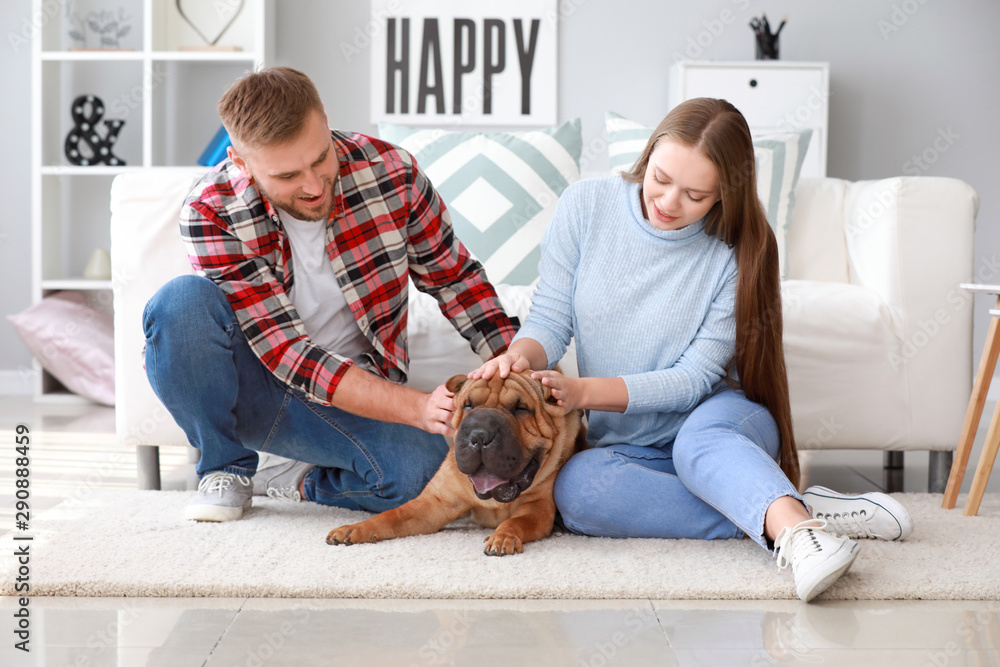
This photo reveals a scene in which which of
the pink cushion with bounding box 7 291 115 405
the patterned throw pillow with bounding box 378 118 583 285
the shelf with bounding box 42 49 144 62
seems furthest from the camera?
the shelf with bounding box 42 49 144 62

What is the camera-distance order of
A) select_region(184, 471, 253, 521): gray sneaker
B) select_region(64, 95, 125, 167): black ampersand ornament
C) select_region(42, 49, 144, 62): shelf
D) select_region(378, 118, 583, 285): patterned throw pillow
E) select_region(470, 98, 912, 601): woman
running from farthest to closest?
select_region(64, 95, 125, 167): black ampersand ornament < select_region(42, 49, 144, 62): shelf < select_region(378, 118, 583, 285): patterned throw pillow < select_region(184, 471, 253, 521): gray sneaker < select_region(470, 98, 912, 601): woman

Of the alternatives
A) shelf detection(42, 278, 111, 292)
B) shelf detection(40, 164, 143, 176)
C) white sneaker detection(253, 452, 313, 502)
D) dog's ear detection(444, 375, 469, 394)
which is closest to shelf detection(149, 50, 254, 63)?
shelf detection(40, 164, 143, 176)

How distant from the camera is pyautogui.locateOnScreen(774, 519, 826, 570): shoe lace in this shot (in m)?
1.23

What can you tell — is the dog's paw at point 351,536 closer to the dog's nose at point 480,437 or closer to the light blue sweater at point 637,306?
the dog's nose at point 480,437

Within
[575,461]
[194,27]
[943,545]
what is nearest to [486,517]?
[575,461]

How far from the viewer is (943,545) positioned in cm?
152

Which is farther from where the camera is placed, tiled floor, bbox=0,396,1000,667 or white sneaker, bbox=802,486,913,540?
→ white sneaker, bbox=802,486,913,540

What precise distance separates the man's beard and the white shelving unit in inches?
89.4

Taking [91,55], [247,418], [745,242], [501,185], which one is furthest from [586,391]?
[91,55]

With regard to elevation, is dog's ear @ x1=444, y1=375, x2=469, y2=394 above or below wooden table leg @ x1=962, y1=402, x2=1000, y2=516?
above

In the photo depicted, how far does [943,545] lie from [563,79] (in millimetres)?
2826

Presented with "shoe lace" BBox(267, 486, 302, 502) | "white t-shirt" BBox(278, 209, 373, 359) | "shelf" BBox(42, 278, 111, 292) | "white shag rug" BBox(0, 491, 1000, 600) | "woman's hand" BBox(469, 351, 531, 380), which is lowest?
"shoe lace" BBox(267, 486, 302, 502)

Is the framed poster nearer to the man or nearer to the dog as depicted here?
the man

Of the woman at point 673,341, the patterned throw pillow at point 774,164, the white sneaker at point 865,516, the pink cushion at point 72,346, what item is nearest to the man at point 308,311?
the woman at point 673,341
